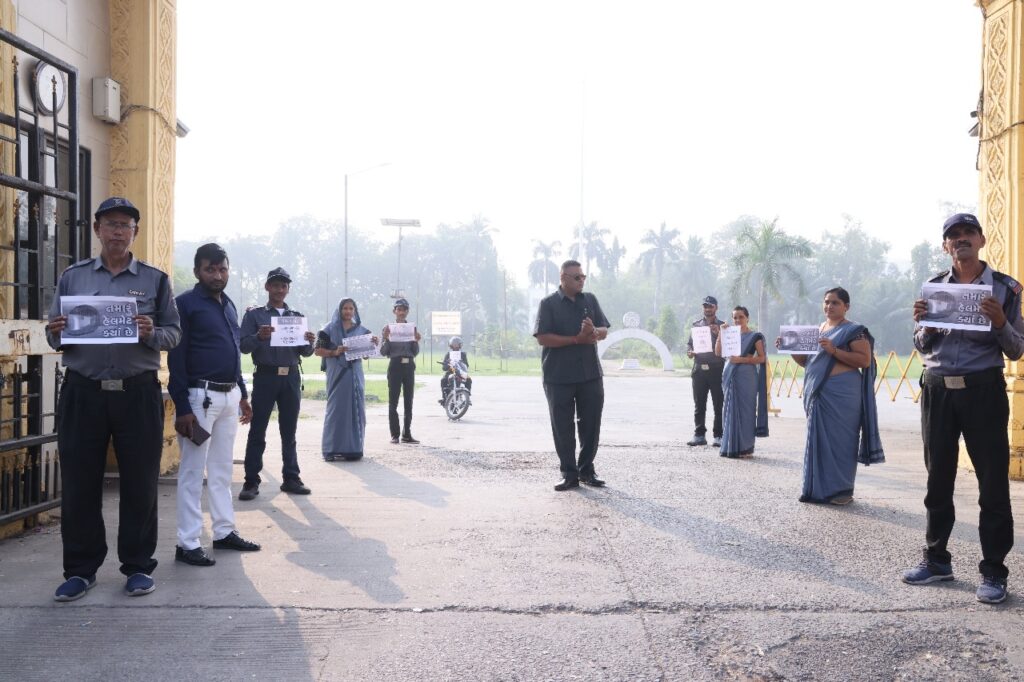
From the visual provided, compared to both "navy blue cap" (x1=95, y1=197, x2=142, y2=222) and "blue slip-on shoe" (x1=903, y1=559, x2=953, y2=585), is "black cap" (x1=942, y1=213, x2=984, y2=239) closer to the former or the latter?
"blue slip-on shoe" (x1=903, y1=559, x2=953, y2=585)

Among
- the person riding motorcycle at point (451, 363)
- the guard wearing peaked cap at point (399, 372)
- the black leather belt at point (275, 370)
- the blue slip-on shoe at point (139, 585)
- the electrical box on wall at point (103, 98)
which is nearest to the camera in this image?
the blue slip-on shoe at point (139, 585)

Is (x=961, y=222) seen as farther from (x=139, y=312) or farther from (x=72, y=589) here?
(x=72, y=589)

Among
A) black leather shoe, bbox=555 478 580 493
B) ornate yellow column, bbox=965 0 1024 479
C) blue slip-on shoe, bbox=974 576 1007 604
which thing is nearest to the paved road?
blue slip-on shoe, bbox=974 576 1007 604

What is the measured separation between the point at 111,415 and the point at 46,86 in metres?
3.47

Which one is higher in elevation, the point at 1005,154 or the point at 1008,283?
the point at 1005,154

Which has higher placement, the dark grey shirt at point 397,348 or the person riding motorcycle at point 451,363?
the dark grey shirt at point 397,348

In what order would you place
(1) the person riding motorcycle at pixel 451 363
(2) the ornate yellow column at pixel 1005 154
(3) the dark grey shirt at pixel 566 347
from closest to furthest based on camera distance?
(3) the dark grey shirt at pixel 566 347 < (2) the ornate yellow column at pixel 1005 154 < (1) the person riding motorcycle at pixel 451 363

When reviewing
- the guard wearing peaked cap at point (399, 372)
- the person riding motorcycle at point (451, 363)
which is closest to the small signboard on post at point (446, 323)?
the person riding motorcycle at point (451, 363)

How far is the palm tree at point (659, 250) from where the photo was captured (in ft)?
294

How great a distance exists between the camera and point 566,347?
805cm

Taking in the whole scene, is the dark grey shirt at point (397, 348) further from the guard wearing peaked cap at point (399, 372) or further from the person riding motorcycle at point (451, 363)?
the person riding motorcycle at point (451, 363)

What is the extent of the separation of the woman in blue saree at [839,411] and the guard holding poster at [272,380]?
463 centimetres

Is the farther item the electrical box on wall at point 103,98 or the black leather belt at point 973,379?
the electrical box on wall at point 103,98

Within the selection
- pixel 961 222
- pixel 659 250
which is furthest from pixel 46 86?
pixel 659 250
